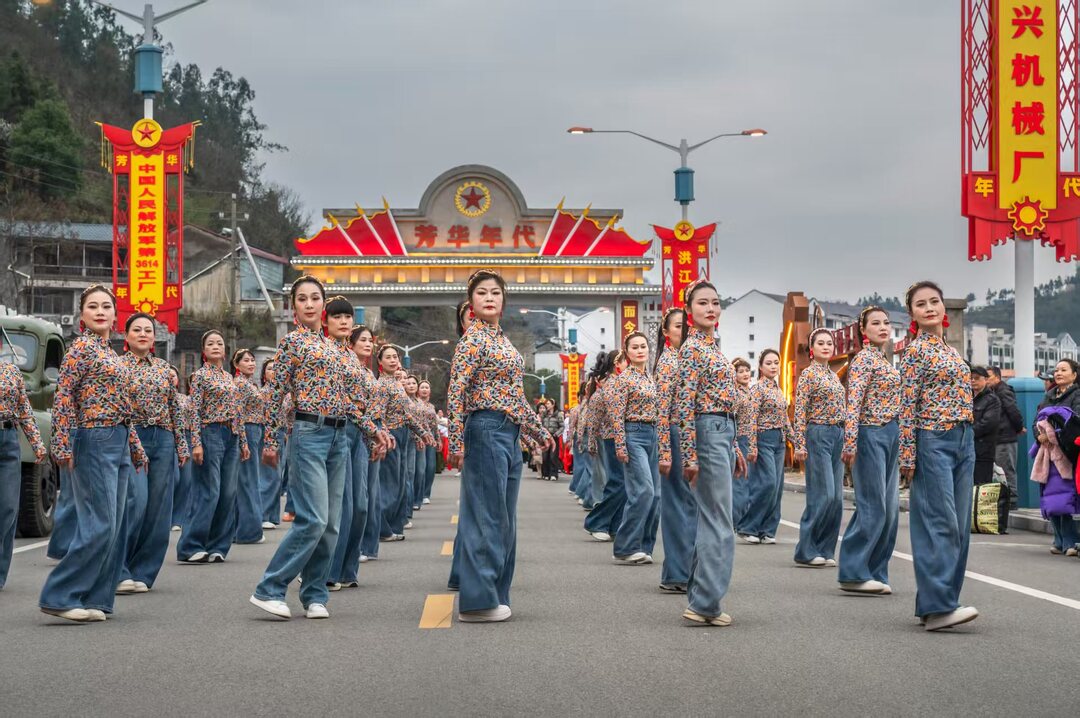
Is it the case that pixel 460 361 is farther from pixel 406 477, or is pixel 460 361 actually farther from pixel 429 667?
pixel 406 477

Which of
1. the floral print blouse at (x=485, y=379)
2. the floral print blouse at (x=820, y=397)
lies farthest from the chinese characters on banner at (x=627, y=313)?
the floral print blouse at (x=485, y=379)

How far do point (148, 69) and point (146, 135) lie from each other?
2.06 meters

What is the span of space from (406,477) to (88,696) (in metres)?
10.6

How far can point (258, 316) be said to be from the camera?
69125mm

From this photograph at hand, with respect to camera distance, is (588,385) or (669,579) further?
(588,385)

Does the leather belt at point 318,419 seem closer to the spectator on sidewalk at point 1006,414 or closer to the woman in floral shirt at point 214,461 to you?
the woman in floral shirt at point 214,461

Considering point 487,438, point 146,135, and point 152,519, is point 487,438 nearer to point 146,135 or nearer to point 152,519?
point 152,519

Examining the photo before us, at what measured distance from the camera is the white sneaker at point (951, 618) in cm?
824

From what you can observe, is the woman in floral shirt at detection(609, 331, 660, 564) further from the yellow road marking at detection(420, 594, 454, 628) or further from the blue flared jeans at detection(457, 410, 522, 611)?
the blue flared jeans at detection(457, 410, 522, 611)

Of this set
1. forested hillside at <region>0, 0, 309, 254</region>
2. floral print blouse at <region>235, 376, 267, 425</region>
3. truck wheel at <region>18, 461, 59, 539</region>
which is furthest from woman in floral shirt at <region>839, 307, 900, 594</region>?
forested hillside at <region>0, 0, 309, 254</region>

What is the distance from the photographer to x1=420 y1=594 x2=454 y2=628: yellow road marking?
8695 mm

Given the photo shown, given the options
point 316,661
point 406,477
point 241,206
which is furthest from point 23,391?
point 241,206

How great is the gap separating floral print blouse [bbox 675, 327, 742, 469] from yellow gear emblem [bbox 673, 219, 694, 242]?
90.7 feet

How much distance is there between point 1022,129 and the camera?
21.5 meters
